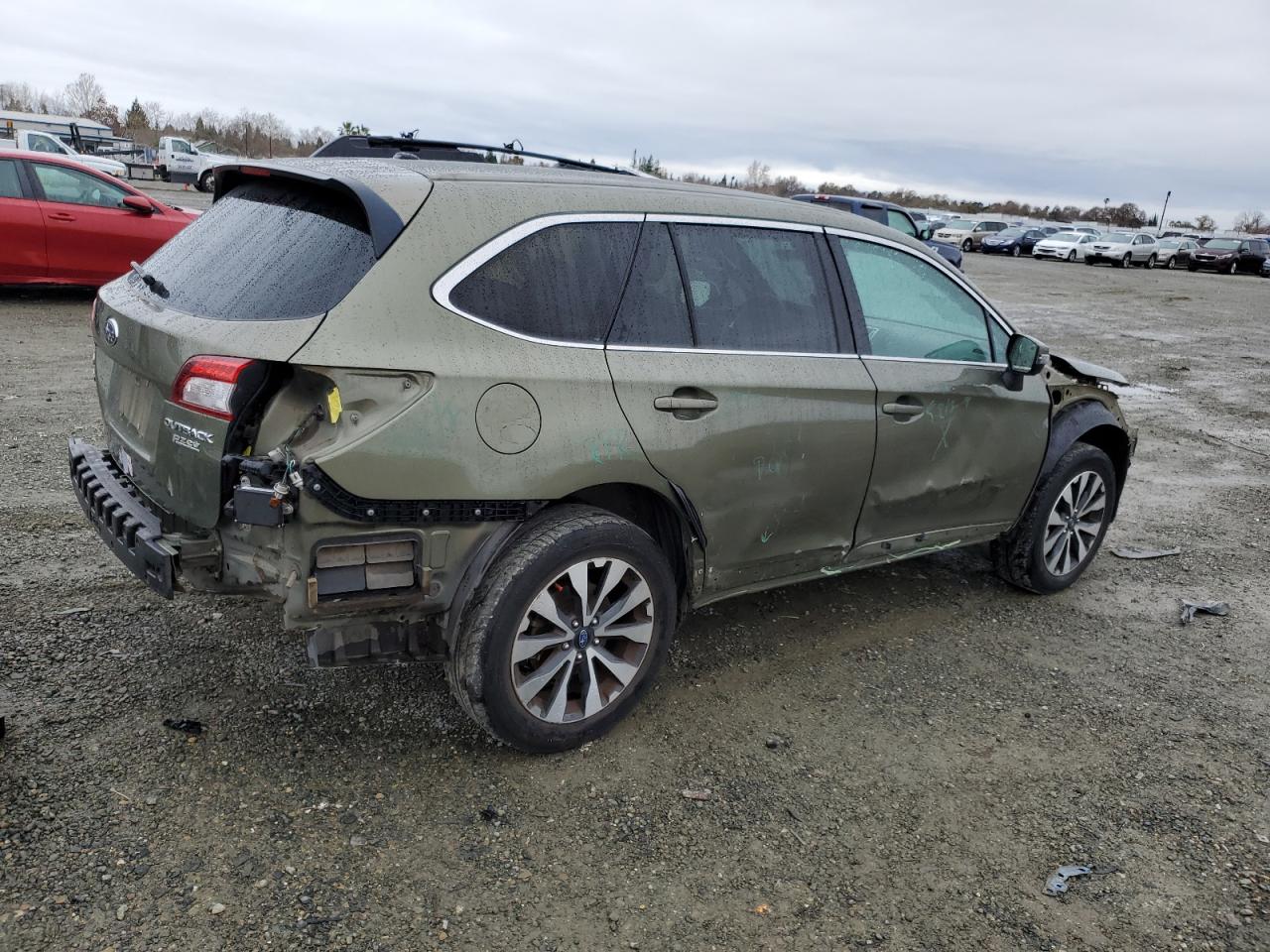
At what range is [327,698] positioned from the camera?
3594 mm

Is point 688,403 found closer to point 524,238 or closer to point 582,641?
point 524,238

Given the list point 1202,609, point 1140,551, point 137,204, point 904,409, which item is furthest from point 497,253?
point 137,204

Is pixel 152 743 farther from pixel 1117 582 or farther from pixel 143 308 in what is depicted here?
pixel 1117 582

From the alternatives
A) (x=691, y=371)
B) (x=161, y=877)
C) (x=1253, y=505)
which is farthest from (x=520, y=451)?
(x=1253, y=505)

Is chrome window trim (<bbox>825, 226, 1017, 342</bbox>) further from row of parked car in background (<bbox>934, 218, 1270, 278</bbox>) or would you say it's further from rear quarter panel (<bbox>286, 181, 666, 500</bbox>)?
row of parked car in background (<bbox>934, 218, 1270, 278</bbox>)

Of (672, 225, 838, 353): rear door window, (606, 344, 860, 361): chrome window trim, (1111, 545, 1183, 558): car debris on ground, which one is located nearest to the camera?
(606, 344, 860, 361): chrome window trim

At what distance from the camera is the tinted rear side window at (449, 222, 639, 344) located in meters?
3.04

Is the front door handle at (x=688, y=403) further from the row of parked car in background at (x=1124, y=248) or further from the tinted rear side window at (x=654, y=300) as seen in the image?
the row of parked car in background at (x=1124, y=248)

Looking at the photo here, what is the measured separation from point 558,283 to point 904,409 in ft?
5.25

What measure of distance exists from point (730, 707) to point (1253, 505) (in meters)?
5.04

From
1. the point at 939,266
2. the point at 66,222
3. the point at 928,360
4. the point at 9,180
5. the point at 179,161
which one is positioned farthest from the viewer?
the point at 179,161

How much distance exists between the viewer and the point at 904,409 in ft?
13.1

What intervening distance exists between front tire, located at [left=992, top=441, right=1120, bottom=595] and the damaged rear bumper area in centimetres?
385

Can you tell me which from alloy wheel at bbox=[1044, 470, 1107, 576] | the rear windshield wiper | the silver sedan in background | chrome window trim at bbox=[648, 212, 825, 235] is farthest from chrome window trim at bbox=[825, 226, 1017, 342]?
the silver sedan in background
